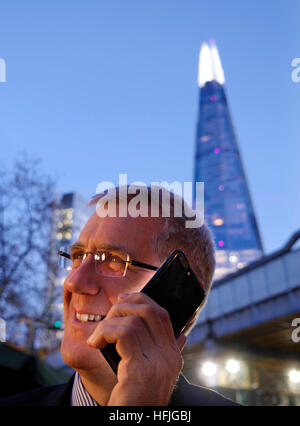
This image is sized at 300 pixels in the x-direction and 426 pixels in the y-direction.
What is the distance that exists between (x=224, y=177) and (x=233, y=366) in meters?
139

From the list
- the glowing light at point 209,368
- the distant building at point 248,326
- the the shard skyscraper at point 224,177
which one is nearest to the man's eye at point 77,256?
the distant building at point 248,326

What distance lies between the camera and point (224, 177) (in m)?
160

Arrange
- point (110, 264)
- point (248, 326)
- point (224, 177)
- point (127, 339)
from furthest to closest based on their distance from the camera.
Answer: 1. point (224, 177)
2. point (248, 326)
3. point (110, 264)
4. point (127, 339)

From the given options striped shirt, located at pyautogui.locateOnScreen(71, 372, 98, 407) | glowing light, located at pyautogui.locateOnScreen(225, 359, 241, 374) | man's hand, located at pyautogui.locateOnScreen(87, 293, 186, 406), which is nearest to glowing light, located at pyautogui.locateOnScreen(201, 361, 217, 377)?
glowing light, located at pyautogui.locateOnScreen(225, 359, 241, 374)

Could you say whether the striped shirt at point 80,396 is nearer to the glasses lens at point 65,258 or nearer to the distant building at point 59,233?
the glasses lens at point 65,258

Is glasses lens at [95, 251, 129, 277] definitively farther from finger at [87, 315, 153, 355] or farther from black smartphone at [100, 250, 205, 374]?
finger at [87, 315, 153, 355]

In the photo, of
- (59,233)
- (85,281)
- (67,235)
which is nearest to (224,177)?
(67,235)

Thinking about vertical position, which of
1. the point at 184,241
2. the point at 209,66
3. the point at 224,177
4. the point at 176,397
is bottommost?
the point at 176,397

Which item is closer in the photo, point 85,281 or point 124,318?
point 124,318

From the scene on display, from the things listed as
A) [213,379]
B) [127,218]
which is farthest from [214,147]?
[127,218]

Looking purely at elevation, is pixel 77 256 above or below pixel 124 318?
above

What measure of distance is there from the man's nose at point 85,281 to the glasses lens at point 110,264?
39 millimetres

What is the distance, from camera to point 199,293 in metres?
1.30

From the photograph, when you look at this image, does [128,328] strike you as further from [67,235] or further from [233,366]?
[233,366]
